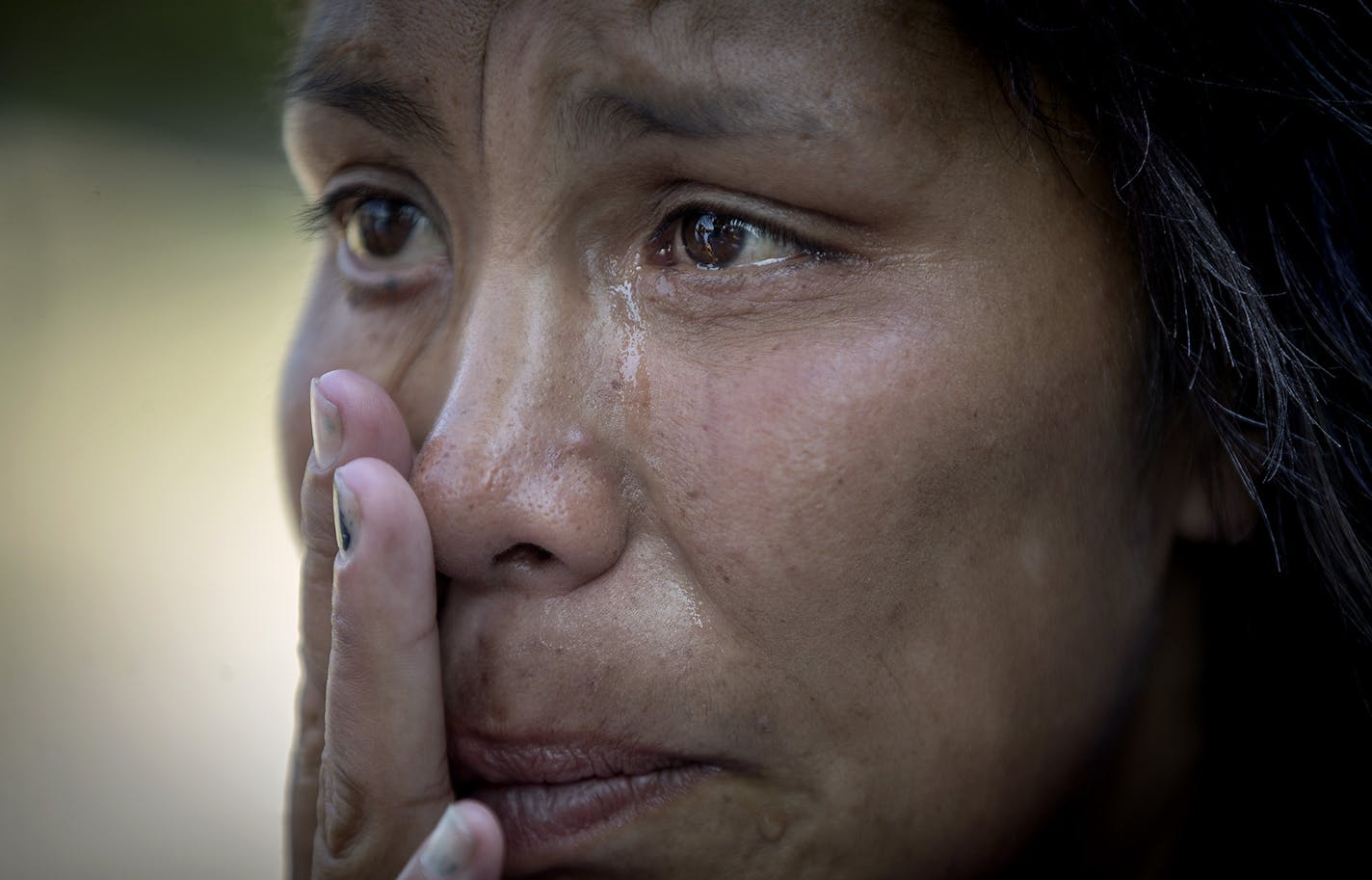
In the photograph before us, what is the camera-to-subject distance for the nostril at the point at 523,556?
1266 mm

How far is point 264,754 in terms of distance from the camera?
10.1 ft

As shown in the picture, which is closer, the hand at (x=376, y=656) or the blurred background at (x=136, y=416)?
the hand at (x=376, y=656)

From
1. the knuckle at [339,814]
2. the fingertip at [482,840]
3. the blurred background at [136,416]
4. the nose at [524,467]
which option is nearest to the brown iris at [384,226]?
Result: the blurred background at [136,416]

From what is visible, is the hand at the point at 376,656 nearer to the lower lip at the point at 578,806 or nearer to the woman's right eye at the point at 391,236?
the lower lip at the point at 578,806

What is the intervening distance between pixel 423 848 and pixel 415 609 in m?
0.25

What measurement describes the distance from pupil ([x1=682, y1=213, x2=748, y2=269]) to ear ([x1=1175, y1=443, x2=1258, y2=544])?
2.16 ft

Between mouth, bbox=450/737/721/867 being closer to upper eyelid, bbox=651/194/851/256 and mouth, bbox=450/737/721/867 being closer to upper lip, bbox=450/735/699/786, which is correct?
upper lip, bbox=450/735/699/786

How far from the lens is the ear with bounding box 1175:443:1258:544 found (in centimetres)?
148

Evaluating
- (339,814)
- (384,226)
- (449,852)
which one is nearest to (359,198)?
(384,226)

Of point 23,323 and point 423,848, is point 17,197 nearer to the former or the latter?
point 23,323

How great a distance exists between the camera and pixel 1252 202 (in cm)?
138

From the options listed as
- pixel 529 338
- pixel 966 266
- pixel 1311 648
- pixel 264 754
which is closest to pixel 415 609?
pixel 529 338

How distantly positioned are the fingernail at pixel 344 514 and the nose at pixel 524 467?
8 cm

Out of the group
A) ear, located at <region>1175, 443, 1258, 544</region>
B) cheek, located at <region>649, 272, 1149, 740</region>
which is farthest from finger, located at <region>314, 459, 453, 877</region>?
ear, located at <region>1175, 443, 1258, 544</region>
